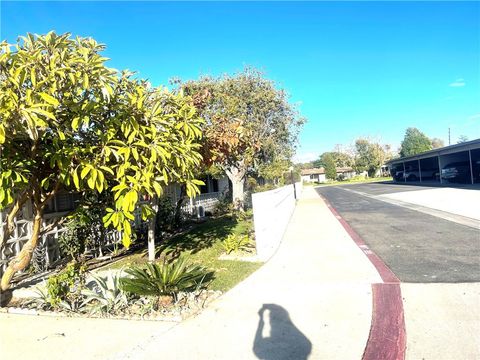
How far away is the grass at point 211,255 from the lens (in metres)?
6.16

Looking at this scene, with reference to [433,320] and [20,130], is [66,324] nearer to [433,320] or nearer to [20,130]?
[20,130]

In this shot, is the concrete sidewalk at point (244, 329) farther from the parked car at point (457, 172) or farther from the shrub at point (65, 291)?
the parked car at point (457, 172)

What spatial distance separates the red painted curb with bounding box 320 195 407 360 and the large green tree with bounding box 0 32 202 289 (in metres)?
2.83

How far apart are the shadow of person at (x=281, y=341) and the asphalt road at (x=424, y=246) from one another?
2384mm

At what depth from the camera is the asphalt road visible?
18.5ft

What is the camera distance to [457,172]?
3048cm

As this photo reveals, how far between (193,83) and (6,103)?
53.9ft

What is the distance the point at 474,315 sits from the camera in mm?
3971

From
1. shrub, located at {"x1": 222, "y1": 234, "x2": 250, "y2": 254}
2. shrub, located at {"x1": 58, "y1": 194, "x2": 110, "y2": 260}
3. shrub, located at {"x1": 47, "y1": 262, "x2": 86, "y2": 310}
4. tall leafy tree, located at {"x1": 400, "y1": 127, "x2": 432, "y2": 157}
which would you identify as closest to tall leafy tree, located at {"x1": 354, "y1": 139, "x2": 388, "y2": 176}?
tall leafy tree, located at {"x1": 400, "y1": 127, "x2": 432, "y2": 157}

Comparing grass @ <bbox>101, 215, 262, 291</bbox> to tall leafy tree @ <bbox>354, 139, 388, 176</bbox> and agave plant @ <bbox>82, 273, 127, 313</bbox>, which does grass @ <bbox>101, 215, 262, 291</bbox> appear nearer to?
agave plant @ <bbox>82, 273, 127, 313</bbox>

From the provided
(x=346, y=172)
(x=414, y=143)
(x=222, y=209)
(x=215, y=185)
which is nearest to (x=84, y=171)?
(x=222, y=209)

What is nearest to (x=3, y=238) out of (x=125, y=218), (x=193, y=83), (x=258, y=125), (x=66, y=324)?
(x=66, y=324)

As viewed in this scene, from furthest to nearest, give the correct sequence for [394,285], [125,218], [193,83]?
1. [193,83]
2. [394,285]
3. [125,218]

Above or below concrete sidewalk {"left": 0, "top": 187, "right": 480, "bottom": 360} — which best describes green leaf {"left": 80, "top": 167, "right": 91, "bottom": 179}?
above
